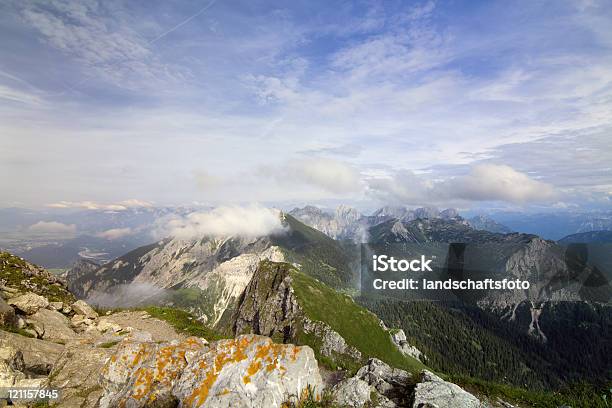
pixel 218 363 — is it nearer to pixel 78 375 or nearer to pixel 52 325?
pixel 78 375

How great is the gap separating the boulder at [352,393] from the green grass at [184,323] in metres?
21.7

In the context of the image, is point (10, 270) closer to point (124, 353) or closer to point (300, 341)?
point (124, 353)

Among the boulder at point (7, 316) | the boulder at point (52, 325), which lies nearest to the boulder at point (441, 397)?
the boulder at point (52, 325)

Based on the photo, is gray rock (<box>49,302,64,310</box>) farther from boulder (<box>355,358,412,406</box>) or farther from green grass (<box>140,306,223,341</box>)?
boulder (<box>355,358,412,406</box>)

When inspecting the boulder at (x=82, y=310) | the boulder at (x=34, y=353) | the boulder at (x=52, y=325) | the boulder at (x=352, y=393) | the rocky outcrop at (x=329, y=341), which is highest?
the boulder at (x=352, y=393)

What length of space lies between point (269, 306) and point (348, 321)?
1559 inches

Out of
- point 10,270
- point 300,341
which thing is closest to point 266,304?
point 300,341

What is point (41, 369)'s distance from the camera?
17.1 m

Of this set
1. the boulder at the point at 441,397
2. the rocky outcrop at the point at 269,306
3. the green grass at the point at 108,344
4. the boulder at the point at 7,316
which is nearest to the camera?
the boulder at the point at 441,397

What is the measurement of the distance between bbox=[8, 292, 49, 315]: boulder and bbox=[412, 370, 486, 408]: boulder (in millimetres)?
28948

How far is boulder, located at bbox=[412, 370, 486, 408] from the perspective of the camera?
11.3 m

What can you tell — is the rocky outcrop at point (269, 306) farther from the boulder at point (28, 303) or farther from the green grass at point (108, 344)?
the green grass at point (108, 344)

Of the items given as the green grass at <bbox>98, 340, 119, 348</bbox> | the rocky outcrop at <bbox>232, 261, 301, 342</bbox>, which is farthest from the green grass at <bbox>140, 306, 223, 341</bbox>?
the rocky outcrop at <bbox>232, 261, 301, 342</bbox>

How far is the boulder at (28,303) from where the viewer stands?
80.7 ft
